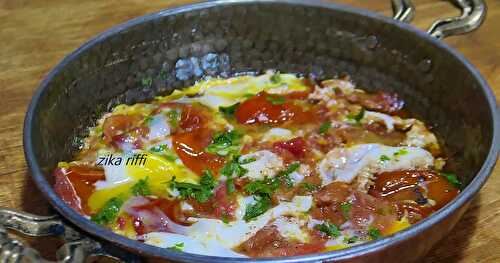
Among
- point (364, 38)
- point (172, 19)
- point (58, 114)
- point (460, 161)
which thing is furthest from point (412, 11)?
point (58, 114)

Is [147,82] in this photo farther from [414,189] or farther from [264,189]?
[414,189]

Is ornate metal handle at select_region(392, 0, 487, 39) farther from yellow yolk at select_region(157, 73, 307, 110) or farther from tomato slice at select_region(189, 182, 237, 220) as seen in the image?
tomato slice at select_region(189, 182, 237, 220)

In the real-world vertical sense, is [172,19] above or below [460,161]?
above

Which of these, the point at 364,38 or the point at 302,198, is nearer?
the point at 302,198

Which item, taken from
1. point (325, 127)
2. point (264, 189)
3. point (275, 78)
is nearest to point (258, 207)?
point (264, 189)

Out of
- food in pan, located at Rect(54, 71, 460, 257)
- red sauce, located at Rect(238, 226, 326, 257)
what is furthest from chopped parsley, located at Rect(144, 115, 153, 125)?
red sauce, located at Rect(238, 226, 326, 257)

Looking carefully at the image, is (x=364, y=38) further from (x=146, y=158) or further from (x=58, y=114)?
(x=58, y=114)
